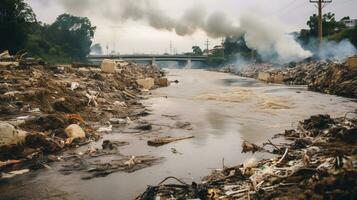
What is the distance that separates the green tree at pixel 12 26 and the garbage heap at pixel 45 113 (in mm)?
18903

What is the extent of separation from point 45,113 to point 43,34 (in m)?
61.0

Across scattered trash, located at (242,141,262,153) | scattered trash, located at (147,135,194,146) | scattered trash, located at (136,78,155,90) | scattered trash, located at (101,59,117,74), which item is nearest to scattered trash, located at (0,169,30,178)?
scattered trash, located at (147,135,194,146)

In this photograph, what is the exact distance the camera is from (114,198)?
679cm

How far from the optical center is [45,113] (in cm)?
1245

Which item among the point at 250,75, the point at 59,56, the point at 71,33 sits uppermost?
the point at 71,33

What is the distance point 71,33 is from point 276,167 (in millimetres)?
65551

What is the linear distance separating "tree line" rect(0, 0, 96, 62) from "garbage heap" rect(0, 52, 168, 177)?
19.3 m

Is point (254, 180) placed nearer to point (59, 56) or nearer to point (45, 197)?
point (45, 197)

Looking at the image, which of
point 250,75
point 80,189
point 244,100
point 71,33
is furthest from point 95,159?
point 71,33

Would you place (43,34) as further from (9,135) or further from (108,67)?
(9,135)

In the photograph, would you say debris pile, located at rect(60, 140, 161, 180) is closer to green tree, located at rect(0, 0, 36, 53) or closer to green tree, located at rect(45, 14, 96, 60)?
green tree, located at rect(0, 0, 36, 53)

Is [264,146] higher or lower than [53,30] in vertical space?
lower

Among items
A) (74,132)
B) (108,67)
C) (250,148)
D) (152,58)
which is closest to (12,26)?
(108,67)

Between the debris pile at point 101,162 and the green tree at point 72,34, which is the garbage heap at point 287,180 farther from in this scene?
the green tree at point 72,34
